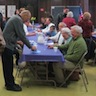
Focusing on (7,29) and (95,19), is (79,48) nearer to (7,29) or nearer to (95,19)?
(7,29)

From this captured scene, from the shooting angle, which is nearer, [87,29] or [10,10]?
[87,29]

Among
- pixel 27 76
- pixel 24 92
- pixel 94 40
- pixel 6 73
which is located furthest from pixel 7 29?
pixel 94 40

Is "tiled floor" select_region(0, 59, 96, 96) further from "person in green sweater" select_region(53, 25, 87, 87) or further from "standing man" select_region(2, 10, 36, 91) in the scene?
"standing man" select_region(2, 10, 36, 91)

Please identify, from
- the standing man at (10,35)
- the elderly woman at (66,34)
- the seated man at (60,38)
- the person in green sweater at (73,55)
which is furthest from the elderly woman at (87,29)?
the standing man at (10,35)

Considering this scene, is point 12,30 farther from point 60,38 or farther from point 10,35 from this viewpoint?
point 60,38

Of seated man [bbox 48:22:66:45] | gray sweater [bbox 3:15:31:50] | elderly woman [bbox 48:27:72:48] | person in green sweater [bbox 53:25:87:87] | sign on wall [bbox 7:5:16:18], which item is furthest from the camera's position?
Result: sign on wall [bbox 7:5:16:18]

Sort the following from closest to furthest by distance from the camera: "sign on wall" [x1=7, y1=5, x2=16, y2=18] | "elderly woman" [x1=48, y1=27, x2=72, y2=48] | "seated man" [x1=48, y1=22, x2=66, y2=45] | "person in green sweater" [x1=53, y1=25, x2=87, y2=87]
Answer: "person in green sweater" [x1=53, y1=25, x2=87, y2=87]
"elderly woman" [x1=48, y1=27, x2=72, y2=48]
"seated man" [x1=48, y1=22, x2=66, y2=45]
"sign on wall" [x1=7, y1=5, x2=16, y2=18]

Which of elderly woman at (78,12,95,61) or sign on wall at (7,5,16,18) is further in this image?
sign on wall at (7,5,16,18)

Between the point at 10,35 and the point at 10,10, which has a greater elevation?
the point at 10,10

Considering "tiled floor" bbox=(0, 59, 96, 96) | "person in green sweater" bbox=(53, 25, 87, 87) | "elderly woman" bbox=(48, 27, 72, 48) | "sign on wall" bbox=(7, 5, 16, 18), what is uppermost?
"sign on wall" bbox=(7, 5, 16, 18)

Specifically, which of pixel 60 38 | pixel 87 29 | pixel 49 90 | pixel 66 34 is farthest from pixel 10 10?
pixel 49 90

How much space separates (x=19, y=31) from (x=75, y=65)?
1.21 m

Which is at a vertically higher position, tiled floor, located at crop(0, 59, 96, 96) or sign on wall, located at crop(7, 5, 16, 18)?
sign on wall, located at crop(7, 5, 16, 18)

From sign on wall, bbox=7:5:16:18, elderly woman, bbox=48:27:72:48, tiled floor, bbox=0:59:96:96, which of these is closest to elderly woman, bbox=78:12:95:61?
elderly woman, bbox=48:27:72:48
